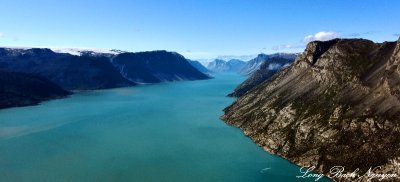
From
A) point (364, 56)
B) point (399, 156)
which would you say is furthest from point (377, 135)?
point (364, 56)

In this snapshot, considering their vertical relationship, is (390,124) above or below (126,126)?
above

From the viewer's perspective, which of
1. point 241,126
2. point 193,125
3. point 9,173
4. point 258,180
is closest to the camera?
point 258,180

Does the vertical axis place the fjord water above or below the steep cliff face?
below

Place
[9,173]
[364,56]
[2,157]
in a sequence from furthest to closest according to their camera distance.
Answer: [364,56] → [2,157] → [9,173]

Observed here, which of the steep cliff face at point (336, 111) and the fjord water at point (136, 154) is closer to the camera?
the steep cliff face at point (336, 111)

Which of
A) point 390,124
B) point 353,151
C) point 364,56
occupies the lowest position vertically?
point 353,151

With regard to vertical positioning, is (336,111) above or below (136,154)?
above

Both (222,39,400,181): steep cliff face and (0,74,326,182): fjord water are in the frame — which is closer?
(222,39,400,181): steep cliff face

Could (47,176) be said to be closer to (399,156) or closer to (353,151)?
(353,151)
